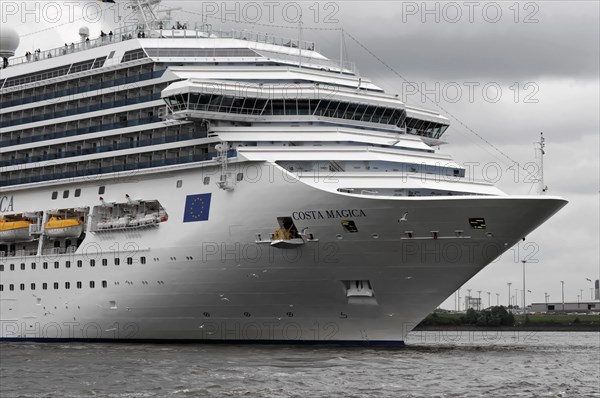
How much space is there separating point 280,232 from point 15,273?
59.8ft

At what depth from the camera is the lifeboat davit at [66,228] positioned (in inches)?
2244

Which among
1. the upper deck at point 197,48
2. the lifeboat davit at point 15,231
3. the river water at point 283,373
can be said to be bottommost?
the river water at point 283,373

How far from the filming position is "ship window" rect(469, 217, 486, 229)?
4716 cm

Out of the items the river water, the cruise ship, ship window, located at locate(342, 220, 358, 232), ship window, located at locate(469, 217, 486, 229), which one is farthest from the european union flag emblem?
ship window, located at locate(469, 217, 486, 229)

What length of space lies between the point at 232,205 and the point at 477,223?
408 inches

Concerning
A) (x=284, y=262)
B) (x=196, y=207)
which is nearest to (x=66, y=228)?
(x=196, y=207)

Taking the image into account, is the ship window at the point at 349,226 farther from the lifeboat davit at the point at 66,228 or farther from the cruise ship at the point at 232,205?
the lifeboat davit at the point at 66,228

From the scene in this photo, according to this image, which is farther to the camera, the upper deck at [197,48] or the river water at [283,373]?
the upper deck at [197,48]

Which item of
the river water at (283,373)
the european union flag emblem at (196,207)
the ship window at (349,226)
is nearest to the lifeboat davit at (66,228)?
the river water at (283,373)

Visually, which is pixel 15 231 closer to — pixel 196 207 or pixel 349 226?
pixel 196 207

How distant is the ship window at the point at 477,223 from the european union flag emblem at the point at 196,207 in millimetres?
11482

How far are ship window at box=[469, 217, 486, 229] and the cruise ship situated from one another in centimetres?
5

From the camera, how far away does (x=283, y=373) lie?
133ft

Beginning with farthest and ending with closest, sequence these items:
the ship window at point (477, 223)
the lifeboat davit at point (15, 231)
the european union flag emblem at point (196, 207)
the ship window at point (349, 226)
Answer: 1. the lifeboat davit at point (15, 231)
2. the european union flag emblem at point (196, 207)
3. the ship window at point (349, 226)
4. the ship window at point (477, 223)
